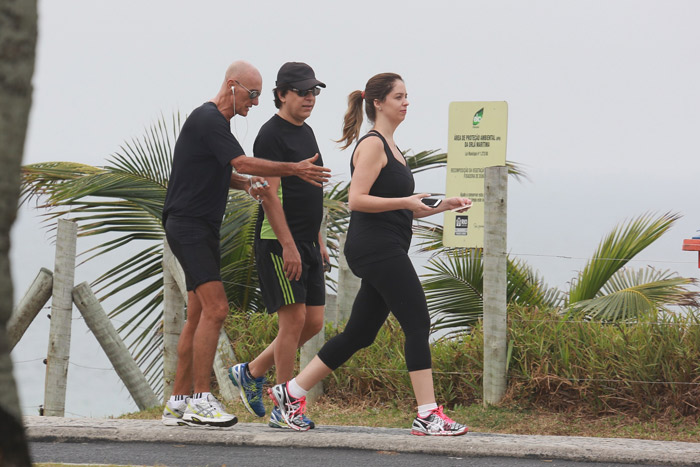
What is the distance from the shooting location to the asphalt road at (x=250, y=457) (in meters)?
4.36

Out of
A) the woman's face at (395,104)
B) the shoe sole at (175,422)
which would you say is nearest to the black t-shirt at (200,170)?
the woman's face at (395,104)

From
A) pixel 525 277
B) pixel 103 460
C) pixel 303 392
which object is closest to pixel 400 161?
pixel 303 392

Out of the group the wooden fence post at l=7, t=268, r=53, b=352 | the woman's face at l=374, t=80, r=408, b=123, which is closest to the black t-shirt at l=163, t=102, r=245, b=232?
the woman's face at l=374, t=80, r=408, b=123

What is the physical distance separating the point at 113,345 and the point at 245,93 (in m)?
3.37

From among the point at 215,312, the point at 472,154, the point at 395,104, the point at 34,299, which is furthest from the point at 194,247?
the point at 472,154

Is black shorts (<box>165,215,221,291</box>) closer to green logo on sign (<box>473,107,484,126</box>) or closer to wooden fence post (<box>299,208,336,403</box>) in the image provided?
wooden fence post (<box>299,208,336,403</box>)

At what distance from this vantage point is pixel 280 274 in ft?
15.6

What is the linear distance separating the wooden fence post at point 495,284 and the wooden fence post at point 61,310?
11.2 ft

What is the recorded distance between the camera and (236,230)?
9305mm

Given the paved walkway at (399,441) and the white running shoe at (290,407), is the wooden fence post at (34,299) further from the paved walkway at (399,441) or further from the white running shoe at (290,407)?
the white running shoe at (290,407)

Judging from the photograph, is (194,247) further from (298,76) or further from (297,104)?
(298,76)

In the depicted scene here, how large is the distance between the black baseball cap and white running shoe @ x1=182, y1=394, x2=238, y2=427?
68.2 inches

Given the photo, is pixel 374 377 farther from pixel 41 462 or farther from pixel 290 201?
pixel 41 462

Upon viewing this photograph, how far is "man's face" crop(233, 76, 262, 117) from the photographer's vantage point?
15.5 ft
